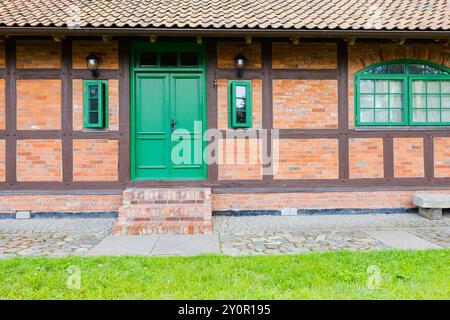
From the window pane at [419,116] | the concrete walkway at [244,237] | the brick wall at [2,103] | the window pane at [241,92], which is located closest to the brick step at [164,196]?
the concrete walkway at [244,237]

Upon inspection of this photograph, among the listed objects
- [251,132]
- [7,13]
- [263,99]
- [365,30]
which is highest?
[7,13]

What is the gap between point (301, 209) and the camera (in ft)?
20.3

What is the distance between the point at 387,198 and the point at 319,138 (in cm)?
184

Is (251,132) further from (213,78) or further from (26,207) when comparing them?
(26,207)

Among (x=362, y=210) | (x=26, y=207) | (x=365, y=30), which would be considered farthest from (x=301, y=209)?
(x=26, y=207)

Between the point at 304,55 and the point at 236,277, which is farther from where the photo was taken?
the point at 304,55

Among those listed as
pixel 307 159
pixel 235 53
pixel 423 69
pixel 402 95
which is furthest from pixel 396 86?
pixel 235 53

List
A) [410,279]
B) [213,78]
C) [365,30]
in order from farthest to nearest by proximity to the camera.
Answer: [213,78]
[365,30]
[410,279]

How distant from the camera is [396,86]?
20.7ft

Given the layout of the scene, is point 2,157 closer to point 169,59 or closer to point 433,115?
point 169,59

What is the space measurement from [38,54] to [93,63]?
3.72ft

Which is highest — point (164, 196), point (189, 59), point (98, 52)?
point (98, 52)

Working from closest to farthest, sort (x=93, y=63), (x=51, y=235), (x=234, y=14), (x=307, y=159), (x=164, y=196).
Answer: (x=51, y=235)
(x=164, y=196)
(x=93, y=63)
(x=234, y=14)
(x=307, y=159)

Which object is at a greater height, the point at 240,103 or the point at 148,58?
the point at 148,58
